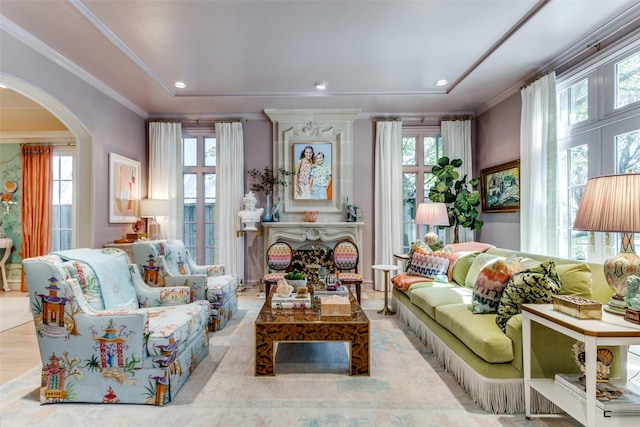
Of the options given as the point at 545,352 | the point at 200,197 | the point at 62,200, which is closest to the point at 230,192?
the point at 200,197

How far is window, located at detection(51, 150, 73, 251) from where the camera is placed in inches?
227

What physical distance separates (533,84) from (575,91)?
0.48 meters

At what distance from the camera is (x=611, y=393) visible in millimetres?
1697

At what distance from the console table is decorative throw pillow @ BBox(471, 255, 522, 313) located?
43 cm

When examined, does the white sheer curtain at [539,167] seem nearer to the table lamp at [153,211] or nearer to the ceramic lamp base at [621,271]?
the ceramic lamp base at [621,271]

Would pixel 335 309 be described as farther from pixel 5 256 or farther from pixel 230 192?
pixel 5 256

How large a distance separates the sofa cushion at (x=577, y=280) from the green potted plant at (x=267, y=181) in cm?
401

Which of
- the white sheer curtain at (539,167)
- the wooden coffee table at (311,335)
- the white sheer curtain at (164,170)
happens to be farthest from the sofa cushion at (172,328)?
the white sheer curtain at (539,167)

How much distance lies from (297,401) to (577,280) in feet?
6.40

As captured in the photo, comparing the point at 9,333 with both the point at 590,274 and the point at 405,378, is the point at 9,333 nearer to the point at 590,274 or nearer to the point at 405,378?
the point at 405,378

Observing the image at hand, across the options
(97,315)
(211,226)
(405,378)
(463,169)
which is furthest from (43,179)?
(463,169)

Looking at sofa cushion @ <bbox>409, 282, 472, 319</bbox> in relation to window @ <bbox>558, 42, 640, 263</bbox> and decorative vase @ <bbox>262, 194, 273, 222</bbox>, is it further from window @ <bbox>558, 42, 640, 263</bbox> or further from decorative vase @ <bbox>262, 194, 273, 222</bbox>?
decorative vase @ <bbox>262, 194, 273, 222</bbox>

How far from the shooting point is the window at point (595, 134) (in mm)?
2887

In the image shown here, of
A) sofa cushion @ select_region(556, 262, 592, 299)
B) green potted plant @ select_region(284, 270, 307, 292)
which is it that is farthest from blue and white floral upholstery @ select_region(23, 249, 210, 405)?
sofa cushion @ select_region(556, 262, 592, 299)
